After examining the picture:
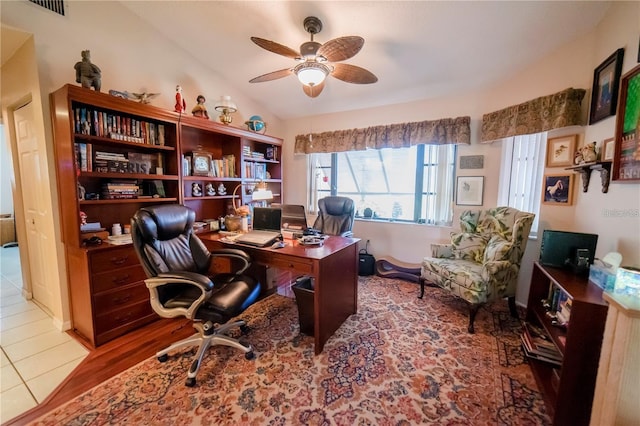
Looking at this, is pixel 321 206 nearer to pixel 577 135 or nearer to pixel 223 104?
pixel 223 104

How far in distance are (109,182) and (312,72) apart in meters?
2.06

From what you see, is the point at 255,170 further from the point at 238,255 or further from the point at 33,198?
the point at 33,198

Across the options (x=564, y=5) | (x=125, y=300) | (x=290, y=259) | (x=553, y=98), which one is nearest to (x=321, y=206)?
(x=290, y=259)

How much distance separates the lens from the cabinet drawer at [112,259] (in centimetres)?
201

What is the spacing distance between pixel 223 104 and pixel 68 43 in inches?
51.4

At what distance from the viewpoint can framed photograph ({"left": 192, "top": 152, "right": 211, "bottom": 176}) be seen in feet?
9.68

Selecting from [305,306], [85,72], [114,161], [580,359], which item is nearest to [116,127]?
[114,161]

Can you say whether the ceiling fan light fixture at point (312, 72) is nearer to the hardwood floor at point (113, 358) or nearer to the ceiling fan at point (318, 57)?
the ceiling fan at point (318, 57)

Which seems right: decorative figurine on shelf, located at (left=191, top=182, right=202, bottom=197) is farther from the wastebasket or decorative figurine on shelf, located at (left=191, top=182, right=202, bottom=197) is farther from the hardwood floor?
the wastebasket

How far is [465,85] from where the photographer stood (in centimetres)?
293

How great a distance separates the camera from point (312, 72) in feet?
6.37

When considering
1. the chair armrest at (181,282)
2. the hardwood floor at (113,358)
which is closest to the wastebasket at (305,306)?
the chair armrest at (181,282)

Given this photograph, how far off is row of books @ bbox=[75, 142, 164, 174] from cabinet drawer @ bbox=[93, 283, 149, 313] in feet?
3.32

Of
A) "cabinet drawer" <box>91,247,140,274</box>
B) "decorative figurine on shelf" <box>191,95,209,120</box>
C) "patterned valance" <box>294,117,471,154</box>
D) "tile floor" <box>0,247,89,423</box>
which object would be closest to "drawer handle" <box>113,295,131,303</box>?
"cabinet drawer" <box>91,247,140,274</box>
